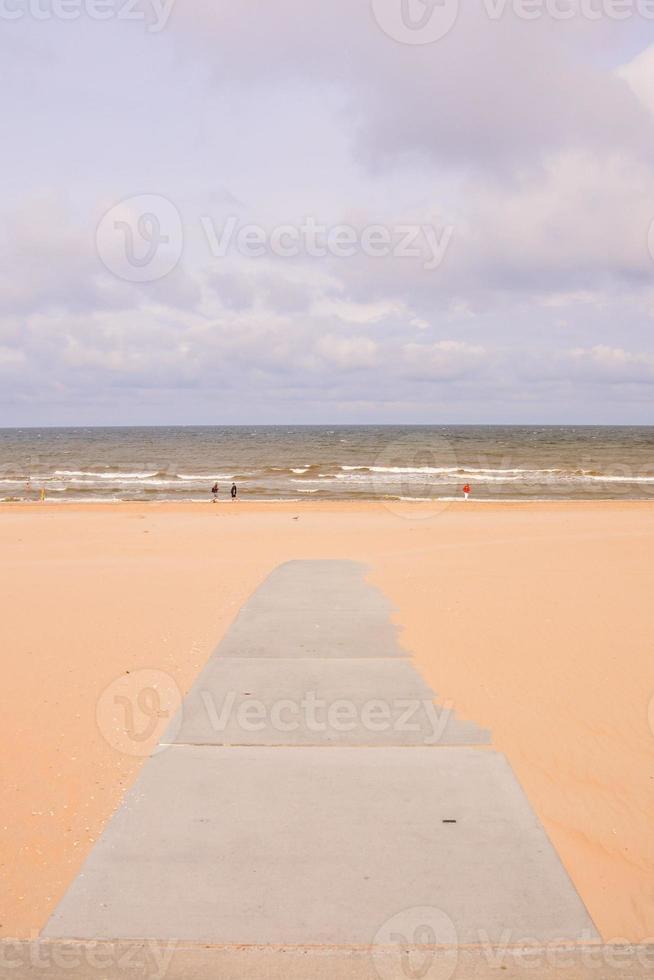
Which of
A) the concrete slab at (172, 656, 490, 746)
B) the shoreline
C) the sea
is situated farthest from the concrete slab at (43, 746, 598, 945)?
the sea

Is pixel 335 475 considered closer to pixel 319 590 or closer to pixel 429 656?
pixel 319 590

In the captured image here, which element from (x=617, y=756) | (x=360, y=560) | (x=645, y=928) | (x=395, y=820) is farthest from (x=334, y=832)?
(x=360, y=560)

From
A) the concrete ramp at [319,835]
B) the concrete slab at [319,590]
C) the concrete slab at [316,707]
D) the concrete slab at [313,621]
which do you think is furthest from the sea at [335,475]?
the concrete ramp at [319,835]

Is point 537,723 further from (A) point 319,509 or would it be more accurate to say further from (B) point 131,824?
(A) point 319,509

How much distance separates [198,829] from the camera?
4.57 meters

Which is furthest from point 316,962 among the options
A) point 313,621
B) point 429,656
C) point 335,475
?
point 335,475

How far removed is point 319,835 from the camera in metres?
4.50

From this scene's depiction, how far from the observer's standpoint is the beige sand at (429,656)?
186 inches

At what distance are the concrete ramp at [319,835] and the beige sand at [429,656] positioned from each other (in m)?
0.29

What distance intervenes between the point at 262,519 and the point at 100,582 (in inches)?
516

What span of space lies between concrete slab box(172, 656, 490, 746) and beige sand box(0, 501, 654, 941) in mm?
385

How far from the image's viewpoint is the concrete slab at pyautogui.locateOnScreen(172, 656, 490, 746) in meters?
6.02

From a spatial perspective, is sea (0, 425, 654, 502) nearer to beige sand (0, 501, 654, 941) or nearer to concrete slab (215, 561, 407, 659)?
beige sand (0, 501, 654, 941)

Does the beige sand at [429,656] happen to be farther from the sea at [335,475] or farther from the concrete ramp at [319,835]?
the sea at [335,475]
